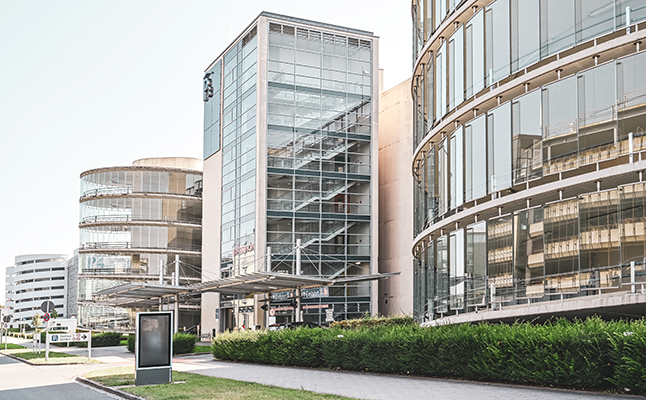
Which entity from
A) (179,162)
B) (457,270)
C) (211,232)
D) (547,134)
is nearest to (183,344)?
(457,270)

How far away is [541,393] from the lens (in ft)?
42.1

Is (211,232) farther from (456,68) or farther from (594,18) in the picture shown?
(594,18)

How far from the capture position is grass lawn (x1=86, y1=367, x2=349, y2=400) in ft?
47.3

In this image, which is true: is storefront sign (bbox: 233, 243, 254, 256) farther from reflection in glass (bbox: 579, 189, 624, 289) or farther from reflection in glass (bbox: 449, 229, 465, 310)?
reflection in glass (bbox: 579, 189, 624, 289)

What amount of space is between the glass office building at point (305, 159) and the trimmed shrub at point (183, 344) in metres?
15.1

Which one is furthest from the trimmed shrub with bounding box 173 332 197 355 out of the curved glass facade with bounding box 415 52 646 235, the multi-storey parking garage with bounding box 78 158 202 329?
the multi-storey parking garage with bounding box 78 158 202 329

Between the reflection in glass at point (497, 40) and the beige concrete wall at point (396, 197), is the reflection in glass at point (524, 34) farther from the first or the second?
the beige concrete wall at point (396, 197)

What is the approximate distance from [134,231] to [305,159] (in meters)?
30.2

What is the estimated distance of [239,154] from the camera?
56.7 metres

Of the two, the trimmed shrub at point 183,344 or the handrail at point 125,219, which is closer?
the trimmed shrub at point 183,344

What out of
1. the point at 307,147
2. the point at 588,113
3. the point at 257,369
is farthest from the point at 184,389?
the point at 307,147

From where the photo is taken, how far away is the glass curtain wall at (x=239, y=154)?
5397cm

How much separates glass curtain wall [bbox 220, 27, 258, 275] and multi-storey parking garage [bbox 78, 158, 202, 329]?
18.3 m

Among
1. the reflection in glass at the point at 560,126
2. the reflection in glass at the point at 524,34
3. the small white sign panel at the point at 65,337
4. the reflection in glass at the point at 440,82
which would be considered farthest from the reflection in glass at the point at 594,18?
the small white sign panel at the point at 65,337
